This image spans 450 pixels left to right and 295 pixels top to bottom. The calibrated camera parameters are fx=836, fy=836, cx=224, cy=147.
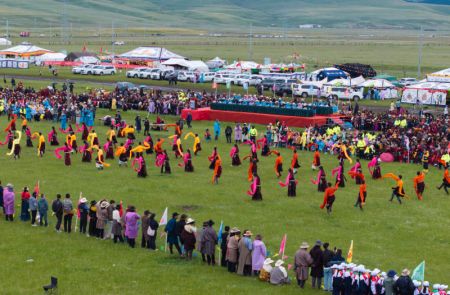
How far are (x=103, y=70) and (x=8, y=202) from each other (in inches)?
2456

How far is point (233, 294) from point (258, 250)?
A: 169 centimetres

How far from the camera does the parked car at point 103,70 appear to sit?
8806cm

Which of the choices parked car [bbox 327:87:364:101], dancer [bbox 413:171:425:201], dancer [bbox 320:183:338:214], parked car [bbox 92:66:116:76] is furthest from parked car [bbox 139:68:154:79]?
dancer [bbox 320:183:338:214]

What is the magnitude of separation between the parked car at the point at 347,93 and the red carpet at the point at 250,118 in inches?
585

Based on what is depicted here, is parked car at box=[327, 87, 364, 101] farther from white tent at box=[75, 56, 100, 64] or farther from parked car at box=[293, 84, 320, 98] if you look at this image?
white tent at box=[75, 56, 100, 64]

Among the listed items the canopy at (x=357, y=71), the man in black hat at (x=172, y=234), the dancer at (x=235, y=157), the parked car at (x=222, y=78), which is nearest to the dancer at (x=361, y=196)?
the man in black hat at (x=172, y=234)

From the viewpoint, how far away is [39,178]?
3434 cm

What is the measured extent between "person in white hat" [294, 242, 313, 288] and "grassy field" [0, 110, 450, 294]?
320mm

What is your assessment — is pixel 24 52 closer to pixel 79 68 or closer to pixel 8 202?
pixel 79 68

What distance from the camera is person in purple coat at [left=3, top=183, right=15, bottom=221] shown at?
2713 centimetres

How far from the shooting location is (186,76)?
82312 mm

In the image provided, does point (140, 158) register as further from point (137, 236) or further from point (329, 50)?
point (329, 50)

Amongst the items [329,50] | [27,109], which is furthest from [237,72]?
[329,50]

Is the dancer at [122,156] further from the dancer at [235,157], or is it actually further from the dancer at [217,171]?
the dancer at [217,171]
